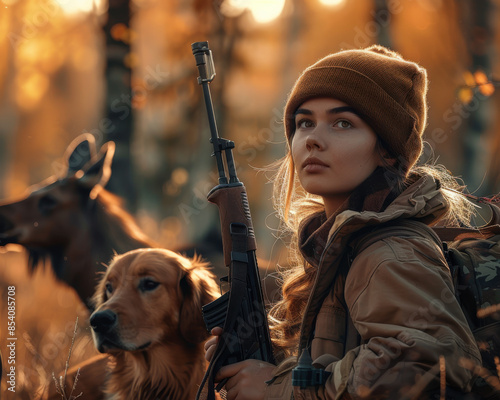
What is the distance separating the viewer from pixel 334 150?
229cm

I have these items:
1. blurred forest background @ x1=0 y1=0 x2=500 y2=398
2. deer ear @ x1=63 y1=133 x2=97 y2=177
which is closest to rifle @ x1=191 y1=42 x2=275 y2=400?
deer ear @ x1=63 y1=133 x2=97 y2=177

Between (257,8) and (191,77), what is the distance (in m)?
1.14

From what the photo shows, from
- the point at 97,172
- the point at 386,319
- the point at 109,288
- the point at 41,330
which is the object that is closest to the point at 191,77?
the point at 97,172

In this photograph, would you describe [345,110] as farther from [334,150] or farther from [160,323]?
[160,323]

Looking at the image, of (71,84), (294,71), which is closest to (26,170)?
(71,84)

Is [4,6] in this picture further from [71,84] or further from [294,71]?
[294,71]

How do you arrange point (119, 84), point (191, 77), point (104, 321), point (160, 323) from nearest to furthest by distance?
point (104, 321)
point (160, 323)
point (119, 84)
point (191, 77)

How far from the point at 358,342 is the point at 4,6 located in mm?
5785

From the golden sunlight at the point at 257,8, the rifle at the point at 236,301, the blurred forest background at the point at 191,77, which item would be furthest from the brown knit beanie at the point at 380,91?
the golden sunlight at the point at 257,8

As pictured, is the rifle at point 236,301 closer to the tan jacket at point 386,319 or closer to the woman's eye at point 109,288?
the tan jacket at point 386,319

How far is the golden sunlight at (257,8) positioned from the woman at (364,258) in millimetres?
4508

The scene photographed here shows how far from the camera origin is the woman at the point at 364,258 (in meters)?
1.78

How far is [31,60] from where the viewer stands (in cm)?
686

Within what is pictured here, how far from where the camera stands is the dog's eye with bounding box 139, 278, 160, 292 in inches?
123
